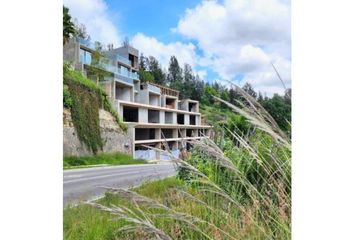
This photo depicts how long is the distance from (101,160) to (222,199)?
0.70 m

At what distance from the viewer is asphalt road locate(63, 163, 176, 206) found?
1.65m

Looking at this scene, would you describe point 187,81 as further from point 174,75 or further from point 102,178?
point 102,178

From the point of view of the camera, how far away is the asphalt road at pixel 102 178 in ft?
5.40

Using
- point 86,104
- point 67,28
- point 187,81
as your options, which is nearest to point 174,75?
point 187,81

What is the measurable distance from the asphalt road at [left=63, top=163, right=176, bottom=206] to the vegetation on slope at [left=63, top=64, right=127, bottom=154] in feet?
0.45

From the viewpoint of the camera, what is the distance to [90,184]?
1.67 m

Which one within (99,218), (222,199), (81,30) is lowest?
(99,218)

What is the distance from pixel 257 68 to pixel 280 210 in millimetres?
619

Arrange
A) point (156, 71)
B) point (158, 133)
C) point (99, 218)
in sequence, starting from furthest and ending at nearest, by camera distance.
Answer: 1. point (156, 71)
2. point (158, 133)
3. point (99, 218)

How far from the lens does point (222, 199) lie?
4.40ft

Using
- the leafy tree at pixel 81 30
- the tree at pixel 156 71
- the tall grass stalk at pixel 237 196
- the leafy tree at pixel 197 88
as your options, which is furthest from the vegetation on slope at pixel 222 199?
the leafy tree at pixel 81 30

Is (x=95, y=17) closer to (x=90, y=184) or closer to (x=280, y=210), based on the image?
(x=90, y=184)

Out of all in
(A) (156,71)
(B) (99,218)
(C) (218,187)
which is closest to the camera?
(C) (218,187)
